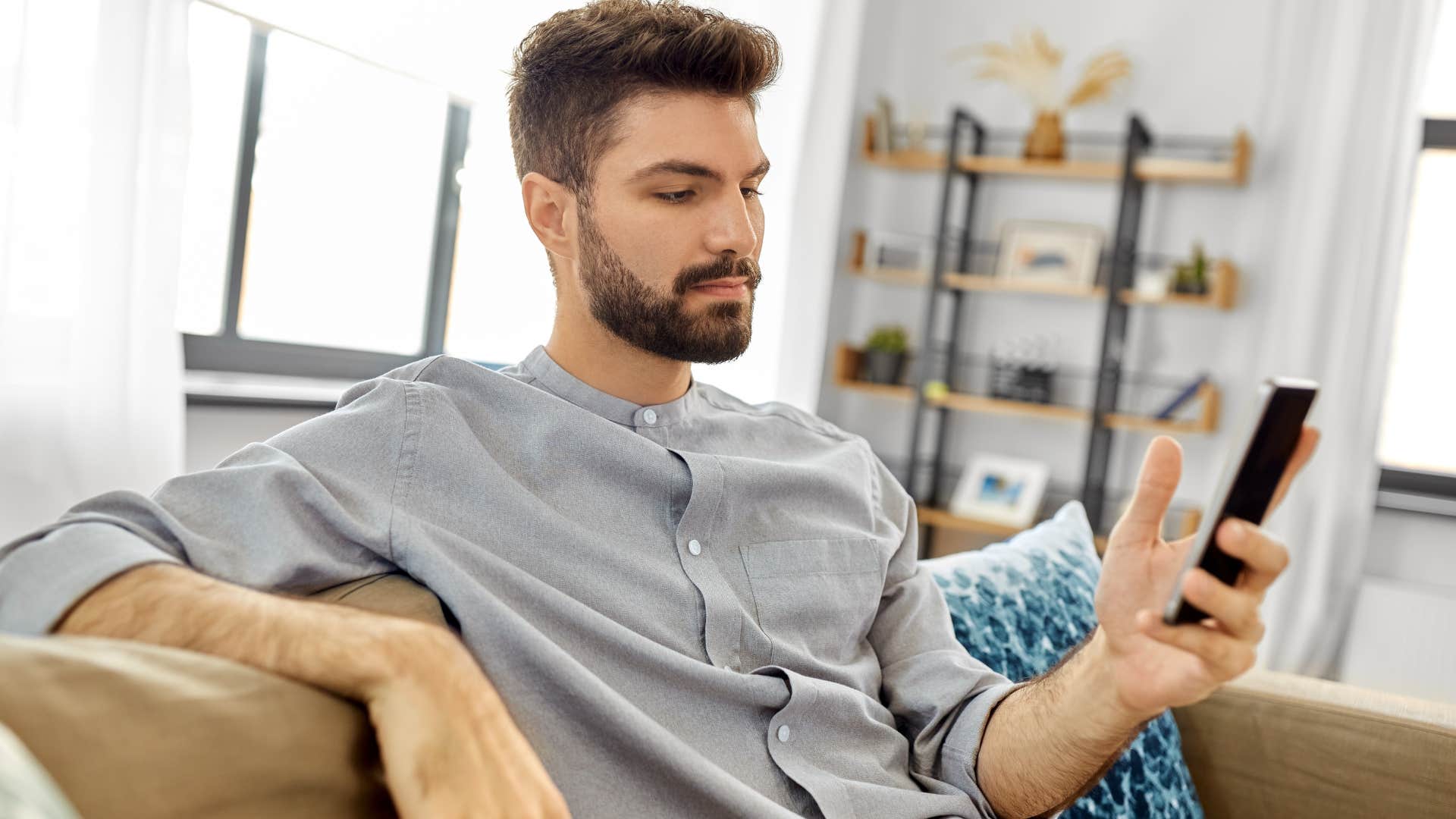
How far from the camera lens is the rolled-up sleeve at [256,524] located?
80 cm

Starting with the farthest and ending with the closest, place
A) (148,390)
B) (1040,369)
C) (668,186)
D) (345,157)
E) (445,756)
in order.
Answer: (1040,369)
(345,157)
(148,390)
(668,186)
(445,756)

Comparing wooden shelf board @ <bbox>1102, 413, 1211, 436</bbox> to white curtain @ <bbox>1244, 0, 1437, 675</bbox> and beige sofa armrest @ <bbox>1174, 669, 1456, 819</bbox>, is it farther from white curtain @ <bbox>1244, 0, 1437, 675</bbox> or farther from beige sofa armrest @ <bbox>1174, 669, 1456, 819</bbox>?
beige sofa armrest @ <bbox>1174, 669, 1456, 819</bbox>

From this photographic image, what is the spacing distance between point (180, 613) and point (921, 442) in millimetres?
3611

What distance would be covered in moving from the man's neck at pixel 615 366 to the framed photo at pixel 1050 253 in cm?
277

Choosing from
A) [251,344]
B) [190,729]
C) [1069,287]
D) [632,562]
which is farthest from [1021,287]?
[190,729]

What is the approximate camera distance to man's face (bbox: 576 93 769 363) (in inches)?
48.8

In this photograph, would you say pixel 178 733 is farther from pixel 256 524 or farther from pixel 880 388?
pixel 880 388

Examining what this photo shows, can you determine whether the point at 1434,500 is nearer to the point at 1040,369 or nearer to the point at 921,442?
the point at 1040,369

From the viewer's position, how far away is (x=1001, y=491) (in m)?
3.92

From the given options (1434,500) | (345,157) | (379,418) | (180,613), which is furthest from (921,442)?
(180,613)

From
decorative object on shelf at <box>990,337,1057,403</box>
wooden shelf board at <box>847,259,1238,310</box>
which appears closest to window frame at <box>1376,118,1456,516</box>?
wooden shelf board at <box>847,259,1238,310</box>

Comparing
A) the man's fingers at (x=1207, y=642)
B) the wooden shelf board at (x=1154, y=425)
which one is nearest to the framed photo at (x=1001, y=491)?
the wooden shelf board at (x=1154, y=425)

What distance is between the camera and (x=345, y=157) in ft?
9.11

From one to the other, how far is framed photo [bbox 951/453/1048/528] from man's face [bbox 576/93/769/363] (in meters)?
2.73
